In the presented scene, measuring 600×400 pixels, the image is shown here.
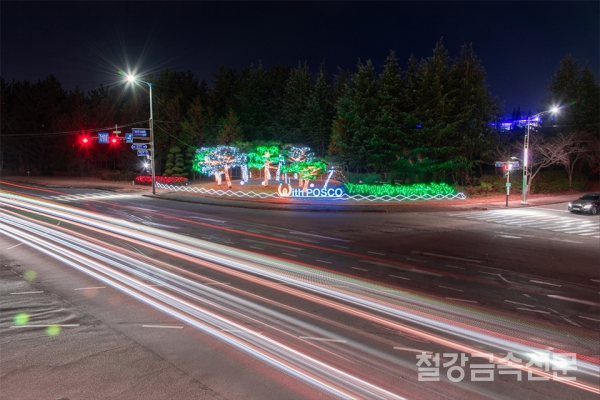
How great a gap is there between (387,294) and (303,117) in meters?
47.9

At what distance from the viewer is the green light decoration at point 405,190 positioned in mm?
37281

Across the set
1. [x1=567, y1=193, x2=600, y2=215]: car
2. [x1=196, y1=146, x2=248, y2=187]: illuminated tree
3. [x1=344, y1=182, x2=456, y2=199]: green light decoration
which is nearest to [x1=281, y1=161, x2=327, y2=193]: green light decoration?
[x1=344, y1=182, x2=456, y2=199]: green light decoration

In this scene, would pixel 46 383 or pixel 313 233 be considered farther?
pixel 313 233

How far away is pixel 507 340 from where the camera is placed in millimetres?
7355

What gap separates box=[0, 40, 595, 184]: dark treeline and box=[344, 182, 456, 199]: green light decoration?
3.63 metres

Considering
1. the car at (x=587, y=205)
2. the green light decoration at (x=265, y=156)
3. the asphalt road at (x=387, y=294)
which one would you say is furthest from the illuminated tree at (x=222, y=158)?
the car at (x=587, y=205)

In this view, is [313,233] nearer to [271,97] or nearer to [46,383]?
[46,383]

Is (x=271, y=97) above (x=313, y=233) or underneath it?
above

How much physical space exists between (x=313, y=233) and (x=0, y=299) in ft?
39.9

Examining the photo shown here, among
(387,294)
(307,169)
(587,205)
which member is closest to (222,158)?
(307,169)

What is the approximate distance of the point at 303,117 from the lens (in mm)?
56062

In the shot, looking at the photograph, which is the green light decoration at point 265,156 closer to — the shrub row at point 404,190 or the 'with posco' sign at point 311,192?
the 'with posco' sign at point 311,192

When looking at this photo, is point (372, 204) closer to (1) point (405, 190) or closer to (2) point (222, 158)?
(1) point (405, 190)

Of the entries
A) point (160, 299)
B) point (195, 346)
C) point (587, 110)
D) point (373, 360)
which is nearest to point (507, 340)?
point (373, 360)
